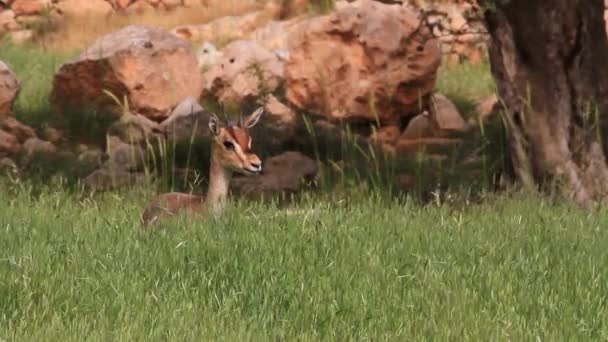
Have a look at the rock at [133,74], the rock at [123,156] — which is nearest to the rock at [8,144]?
the rock at [123,156]

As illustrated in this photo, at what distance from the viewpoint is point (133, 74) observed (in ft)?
54.4

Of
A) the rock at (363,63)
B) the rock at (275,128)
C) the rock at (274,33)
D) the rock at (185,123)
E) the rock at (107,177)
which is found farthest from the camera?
the rock at (274,33)

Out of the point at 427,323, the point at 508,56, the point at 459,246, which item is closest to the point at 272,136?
the point at 508,56

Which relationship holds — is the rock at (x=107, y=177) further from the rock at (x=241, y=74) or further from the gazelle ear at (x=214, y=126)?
the rock at (x=241, y=74)

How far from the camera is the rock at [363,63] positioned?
16.7 metres

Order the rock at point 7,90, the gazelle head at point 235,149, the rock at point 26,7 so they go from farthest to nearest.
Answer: the rock at point 26,7
the rock at point 7,90
the gazelle head at point 235,149

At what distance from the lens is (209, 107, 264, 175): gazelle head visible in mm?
8867

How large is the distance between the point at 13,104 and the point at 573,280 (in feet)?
37.8

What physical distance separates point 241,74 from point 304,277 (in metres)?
11.0

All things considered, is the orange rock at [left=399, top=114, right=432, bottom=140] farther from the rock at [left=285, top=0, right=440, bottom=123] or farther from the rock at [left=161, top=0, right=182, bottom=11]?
the rock at [left=161, top=0, right=182, bottom=11]

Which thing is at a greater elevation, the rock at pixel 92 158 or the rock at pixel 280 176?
the rock at pixel 280 176

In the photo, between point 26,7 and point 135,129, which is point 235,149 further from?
point 26,7

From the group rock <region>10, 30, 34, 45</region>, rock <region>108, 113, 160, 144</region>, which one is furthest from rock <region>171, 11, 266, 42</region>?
rock <region>108, 113, 160, 144</region>

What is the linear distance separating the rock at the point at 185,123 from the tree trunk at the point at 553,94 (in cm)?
506
